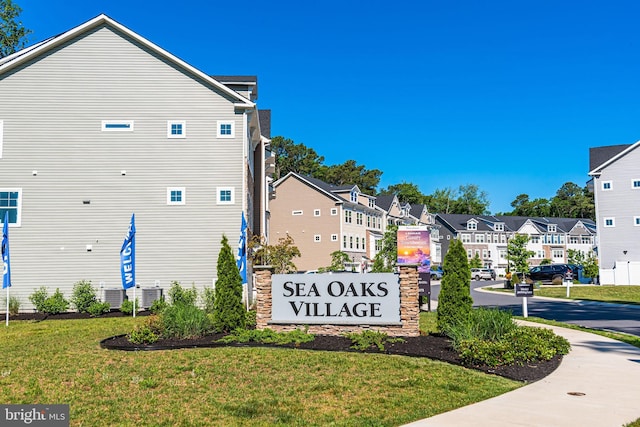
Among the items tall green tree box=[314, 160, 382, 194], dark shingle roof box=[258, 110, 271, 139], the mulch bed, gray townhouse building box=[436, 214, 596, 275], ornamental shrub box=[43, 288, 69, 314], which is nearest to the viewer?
the mulch bed

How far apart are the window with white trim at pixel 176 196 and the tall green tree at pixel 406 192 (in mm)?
81989

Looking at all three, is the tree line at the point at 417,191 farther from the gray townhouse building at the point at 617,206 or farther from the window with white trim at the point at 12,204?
the window with white trim at the point at 12,204

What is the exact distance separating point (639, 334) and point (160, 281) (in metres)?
16.9

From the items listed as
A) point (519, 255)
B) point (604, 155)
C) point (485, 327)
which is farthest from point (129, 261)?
point (604, 155)

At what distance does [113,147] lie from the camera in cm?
2248

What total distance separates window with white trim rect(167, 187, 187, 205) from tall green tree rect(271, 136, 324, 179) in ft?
217

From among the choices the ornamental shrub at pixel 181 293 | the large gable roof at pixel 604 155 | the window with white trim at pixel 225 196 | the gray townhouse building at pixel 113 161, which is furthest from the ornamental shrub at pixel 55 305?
the large gable roof at pixel 604 155

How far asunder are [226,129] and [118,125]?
454cm

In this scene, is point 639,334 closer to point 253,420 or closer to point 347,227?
point 253,420

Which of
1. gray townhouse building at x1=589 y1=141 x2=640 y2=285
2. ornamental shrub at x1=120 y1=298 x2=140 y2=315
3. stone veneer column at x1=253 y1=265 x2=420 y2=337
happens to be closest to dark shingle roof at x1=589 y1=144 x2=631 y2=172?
gray townhouse building at x1=589 y1=141 x2=640 y2=285

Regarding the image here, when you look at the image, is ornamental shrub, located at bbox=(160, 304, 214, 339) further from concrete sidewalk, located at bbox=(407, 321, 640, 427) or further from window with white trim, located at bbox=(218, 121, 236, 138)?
window with white trim, located at bbox=(218, 121, 236, 138)

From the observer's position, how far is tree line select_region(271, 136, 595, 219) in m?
89.9

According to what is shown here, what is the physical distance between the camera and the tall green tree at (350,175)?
9188cm
